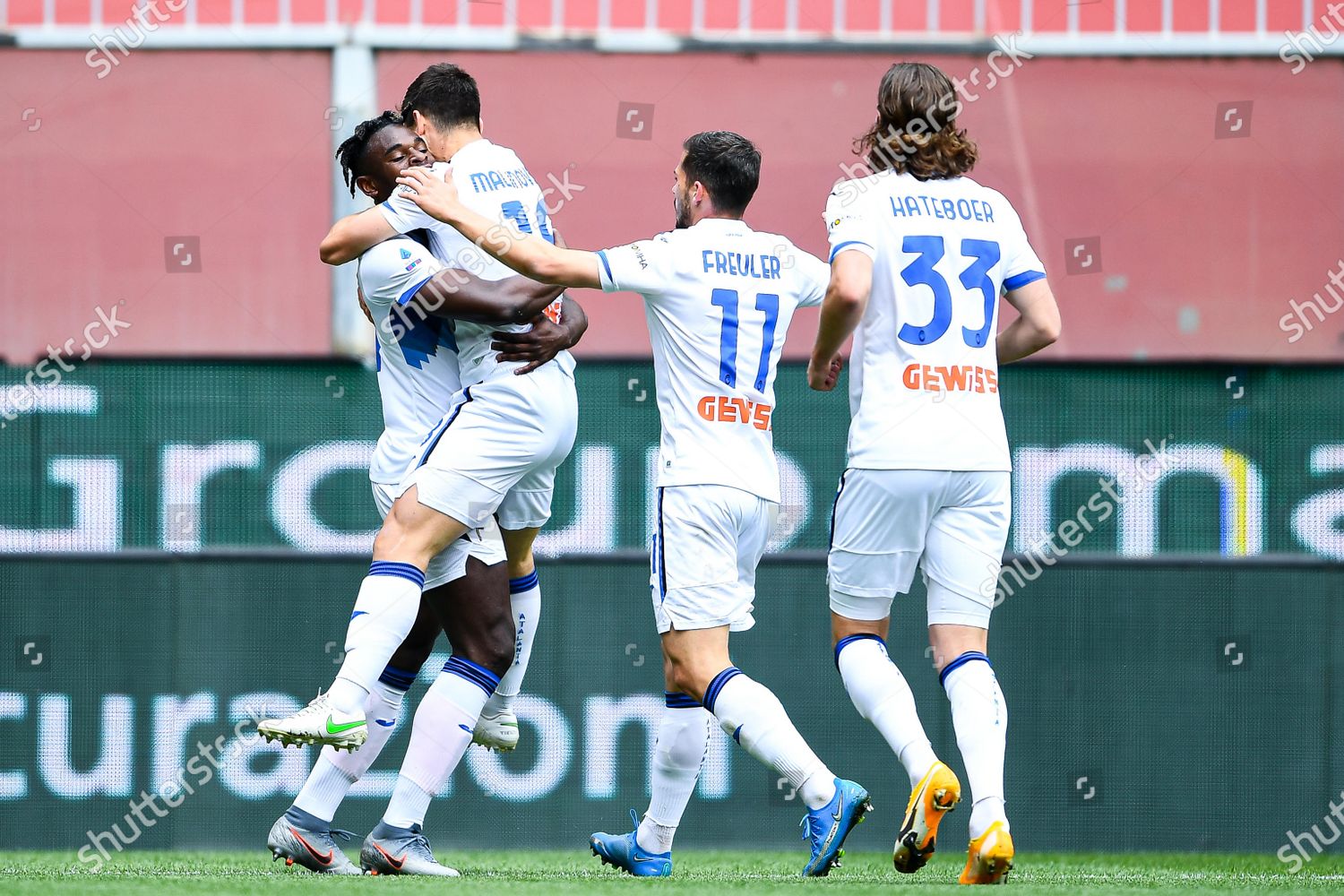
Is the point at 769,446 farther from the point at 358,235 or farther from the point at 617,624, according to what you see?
the point at 617,624

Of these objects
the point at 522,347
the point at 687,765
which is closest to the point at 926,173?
the point at 522,347

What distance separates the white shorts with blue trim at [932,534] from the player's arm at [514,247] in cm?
79

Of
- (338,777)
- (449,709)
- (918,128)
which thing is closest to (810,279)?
(918,128)

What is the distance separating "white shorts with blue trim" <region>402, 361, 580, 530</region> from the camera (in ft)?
13.3

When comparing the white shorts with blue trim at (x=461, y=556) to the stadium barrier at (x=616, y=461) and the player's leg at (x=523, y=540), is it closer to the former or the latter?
the player's leg at (x=523, y=540)

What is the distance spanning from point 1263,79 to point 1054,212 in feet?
5.32

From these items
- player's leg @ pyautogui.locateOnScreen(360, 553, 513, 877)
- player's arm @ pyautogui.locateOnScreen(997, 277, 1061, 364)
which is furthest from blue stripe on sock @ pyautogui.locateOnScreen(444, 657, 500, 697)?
player's arm @ pyautogui.locateOnScreen(997, 277, 1061, 364)

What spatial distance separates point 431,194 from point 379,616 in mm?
996

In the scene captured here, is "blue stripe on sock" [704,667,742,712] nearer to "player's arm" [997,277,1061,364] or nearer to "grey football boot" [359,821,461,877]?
"grey football boot" [359,821,461,877]

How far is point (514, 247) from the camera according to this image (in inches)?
148

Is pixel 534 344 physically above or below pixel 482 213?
below

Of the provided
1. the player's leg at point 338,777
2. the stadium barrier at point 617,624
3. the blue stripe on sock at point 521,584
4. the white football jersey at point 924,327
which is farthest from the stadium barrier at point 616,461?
the white football jersey at point 924,327

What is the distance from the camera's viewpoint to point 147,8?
1014 centimetres

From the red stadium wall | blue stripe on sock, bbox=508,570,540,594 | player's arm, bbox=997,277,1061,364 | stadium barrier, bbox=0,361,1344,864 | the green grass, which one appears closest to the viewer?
the green grass
